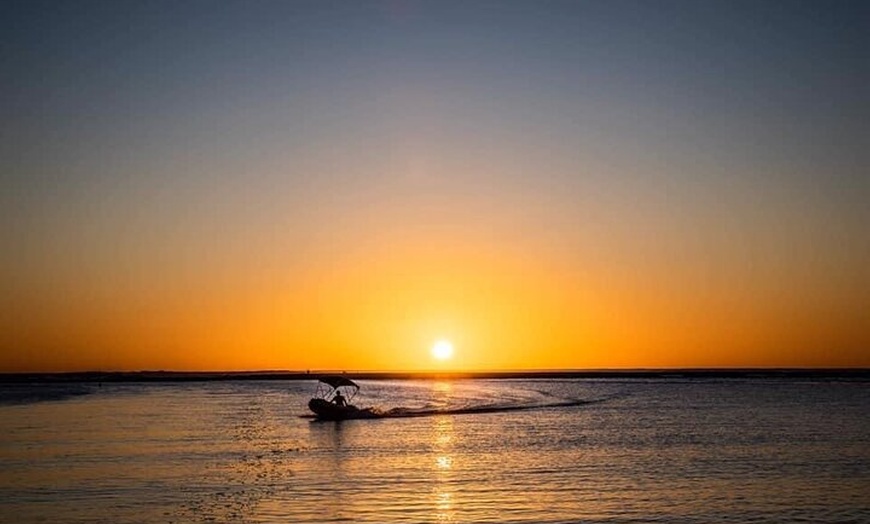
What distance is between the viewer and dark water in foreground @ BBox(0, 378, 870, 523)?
83.7 feet

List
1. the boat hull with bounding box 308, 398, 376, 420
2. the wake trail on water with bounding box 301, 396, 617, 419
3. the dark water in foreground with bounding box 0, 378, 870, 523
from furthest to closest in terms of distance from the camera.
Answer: the wake trail on water with bounding box 301, 396, 617, 419, the boat hull with bounding box 308, 398, 376, 420, the dark water in foreground with bounding box 0, 378, 870, 523

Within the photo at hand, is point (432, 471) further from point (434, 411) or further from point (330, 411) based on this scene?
point (434, 411)

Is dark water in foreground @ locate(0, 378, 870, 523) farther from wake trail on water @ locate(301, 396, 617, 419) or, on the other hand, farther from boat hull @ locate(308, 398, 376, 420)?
wake trail on water @ locate(301, 396, 617, 419)

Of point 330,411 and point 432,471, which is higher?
point 330,411

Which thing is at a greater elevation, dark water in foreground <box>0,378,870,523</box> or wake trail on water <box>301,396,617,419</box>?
wake trail on water <box>301,396,617,419</box>

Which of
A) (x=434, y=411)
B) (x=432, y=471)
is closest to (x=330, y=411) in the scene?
(x=434, y=411)

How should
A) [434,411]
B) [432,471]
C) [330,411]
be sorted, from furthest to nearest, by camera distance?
1. [434,411]
2. [330,411]
3. [432,471]

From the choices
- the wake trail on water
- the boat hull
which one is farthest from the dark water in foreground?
the wake trail on water

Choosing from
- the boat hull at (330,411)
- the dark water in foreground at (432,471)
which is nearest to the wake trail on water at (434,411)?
the boat hull at (330,411)

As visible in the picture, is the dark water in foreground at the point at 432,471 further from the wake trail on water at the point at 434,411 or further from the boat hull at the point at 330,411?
the wake trail on water at the point at 434,411

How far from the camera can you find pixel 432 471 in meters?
34.2

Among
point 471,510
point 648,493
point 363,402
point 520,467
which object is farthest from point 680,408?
point 471,510

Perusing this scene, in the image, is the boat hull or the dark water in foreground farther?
the boat hull

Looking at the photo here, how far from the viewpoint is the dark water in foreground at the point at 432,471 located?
25.5 m
